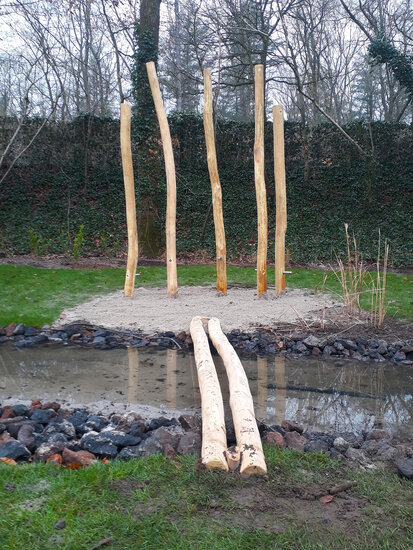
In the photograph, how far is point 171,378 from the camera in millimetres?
5500

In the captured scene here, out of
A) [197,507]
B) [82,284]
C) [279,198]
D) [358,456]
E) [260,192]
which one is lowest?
[358,456]

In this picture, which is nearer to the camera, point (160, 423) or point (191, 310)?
point (160, 423)

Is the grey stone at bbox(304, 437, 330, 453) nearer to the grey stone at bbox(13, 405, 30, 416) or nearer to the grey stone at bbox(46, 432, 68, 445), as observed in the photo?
the grey stone at bbox(46, 432, 68, 445)

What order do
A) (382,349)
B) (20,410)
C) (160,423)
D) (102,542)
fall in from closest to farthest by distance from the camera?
1. (102,542)
2. (160,423)
3. (20,410)
4. (382,349)

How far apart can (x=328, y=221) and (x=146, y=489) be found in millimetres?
14113

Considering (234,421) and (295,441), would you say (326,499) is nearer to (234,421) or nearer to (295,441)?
(295,441)

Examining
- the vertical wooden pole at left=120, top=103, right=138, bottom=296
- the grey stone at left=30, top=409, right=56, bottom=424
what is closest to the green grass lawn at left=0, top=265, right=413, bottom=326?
the vertical wooden pole at left=120, top=103, right=138, bottom=296

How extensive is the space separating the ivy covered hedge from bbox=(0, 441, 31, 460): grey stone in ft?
39.6

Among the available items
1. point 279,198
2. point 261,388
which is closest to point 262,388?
point 261,388

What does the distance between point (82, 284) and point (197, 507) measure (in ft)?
25.8

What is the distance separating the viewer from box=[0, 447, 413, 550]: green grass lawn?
7.10 ft

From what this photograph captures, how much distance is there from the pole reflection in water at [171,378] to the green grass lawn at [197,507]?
A: 5.94 feet

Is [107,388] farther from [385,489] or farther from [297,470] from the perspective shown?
[385,489]

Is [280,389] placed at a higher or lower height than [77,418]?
lower
